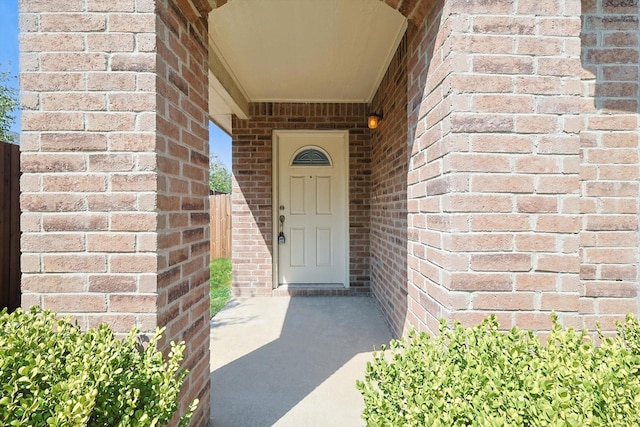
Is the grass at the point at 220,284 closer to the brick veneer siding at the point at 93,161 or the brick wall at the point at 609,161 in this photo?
the brick veneer siding at the point at 93,161

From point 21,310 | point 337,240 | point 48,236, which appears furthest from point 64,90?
point 337,240

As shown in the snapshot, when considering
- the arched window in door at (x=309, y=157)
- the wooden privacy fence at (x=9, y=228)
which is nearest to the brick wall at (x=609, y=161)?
the arched window in door at (x=309, y=157)

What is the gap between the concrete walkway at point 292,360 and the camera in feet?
6.27

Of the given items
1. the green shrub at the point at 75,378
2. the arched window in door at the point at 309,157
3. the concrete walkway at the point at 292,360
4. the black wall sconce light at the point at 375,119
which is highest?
the black wall sconce light at the point at 375,119

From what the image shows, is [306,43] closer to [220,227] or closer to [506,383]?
[506,383]

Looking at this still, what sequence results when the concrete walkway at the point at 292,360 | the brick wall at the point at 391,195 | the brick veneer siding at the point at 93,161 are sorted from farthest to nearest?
the brick wall at the point at 391,195 < the concrete walkway at the point at 292,360 < the brick veneer siding at the point at 93,161

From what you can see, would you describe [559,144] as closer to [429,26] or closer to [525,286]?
[525,286]

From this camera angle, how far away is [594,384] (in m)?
0.86

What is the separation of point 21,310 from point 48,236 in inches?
11.9

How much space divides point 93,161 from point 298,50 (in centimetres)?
219

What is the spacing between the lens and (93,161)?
1.30 m

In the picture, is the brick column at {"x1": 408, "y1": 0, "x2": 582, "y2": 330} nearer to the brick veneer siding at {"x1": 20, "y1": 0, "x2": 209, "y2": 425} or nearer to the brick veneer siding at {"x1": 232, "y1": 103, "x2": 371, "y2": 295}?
the brick veneer siding at {"x1": 20, "y1": 0, "x2": 209, "y2": 425}

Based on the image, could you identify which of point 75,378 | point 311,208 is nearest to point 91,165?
point 75,378

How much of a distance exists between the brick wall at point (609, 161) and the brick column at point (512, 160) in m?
0.38
